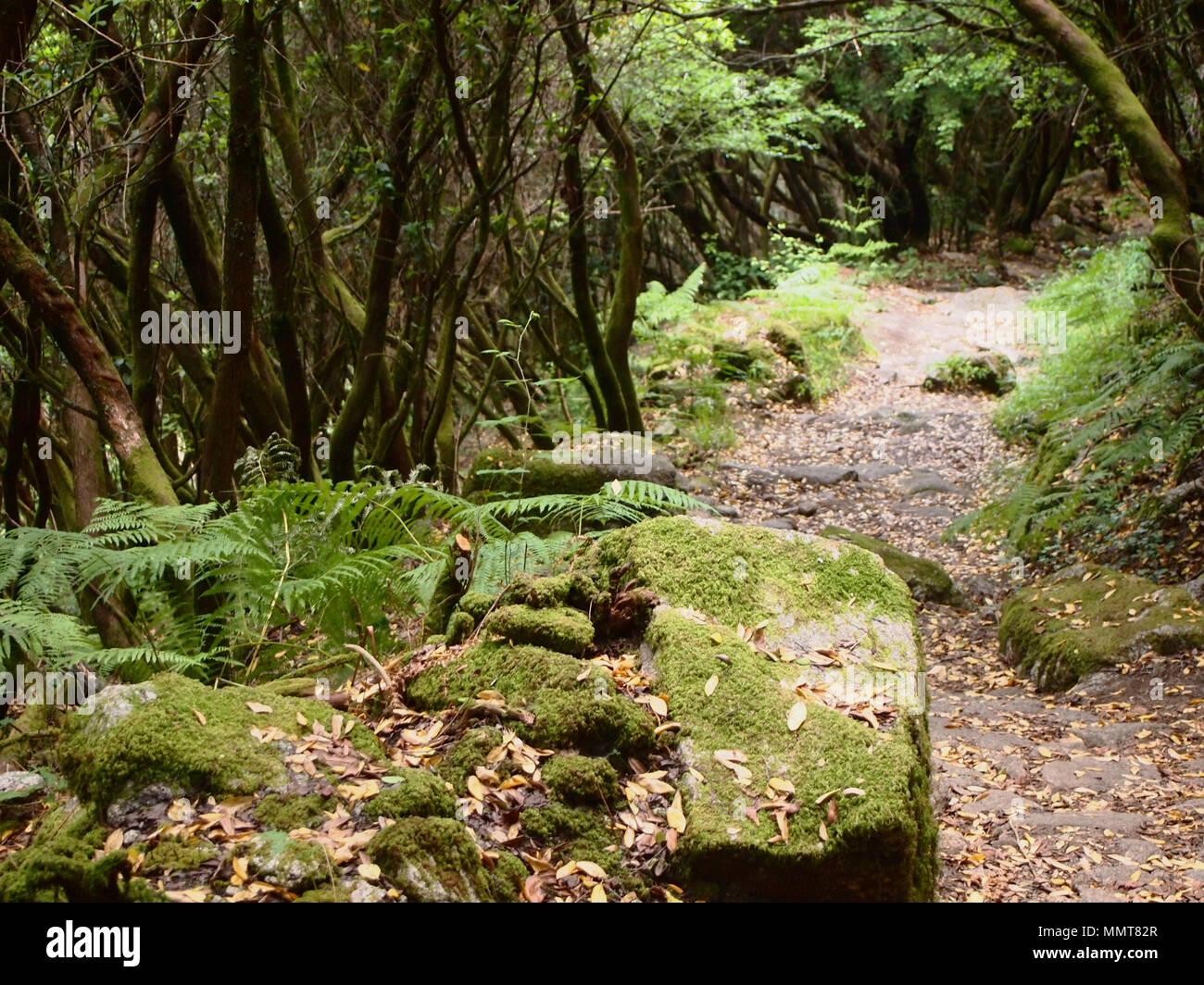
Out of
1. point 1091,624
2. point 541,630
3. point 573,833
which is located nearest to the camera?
point 573,833

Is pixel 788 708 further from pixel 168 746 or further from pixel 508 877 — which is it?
pixel 168 746

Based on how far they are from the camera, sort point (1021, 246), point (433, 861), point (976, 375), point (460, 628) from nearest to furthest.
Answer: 1. point (433, 861)
2. point (460, 628)
3. point (976, 375)
4. point (1021, 246)

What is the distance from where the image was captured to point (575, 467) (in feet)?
21.3

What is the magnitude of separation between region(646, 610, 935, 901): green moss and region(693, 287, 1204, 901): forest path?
0.74 meters

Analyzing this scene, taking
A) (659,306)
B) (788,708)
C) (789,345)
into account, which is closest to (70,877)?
(788,708)

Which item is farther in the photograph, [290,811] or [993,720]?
[993,720]

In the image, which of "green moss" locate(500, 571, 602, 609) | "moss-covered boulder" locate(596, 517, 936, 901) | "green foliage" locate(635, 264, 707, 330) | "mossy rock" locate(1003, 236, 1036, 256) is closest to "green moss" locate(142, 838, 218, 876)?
"moss-covered boulder" locate(596, 517, 936, 901)

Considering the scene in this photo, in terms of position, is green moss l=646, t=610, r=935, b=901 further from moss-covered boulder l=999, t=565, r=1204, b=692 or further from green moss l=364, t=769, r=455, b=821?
moss-covered boulder l=999, t=565, r=1204, b=692

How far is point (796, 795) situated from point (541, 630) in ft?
2.95

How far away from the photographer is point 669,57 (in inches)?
491

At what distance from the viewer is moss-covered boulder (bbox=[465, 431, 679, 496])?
6.44m

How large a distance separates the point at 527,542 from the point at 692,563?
60cm

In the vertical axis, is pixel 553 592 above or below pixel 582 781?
above

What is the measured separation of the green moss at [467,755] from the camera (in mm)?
2371
